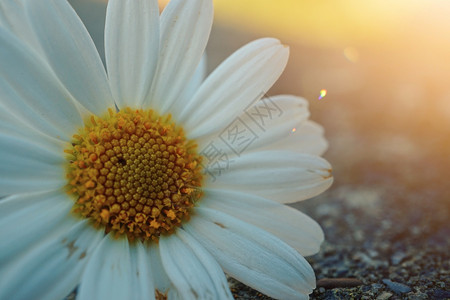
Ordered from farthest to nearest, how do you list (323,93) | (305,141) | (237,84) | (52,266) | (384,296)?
(323,93) → (305,141) → (237,84) → (384,296) → (52,266)

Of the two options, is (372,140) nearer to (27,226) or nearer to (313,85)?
(313,85)

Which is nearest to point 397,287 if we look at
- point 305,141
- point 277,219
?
point 277,219

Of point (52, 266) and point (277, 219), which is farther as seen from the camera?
point (277, 219)

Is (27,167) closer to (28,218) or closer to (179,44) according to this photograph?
(28,218)

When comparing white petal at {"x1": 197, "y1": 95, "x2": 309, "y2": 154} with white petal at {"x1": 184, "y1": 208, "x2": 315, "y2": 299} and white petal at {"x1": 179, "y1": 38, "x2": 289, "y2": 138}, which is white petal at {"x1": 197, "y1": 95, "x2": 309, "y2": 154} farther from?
white petal at {"x1": 184, "y1": 208, "x2": 315, "y2": 299}

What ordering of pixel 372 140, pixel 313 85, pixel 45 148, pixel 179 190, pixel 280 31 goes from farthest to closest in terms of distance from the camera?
pixel 280 31 → pixel 313 85 → pixel 372 140 → pixel 179 190 → pixel 45 148

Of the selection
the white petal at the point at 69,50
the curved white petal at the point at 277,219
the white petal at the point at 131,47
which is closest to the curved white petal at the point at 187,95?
the white petal at the point at 131,47

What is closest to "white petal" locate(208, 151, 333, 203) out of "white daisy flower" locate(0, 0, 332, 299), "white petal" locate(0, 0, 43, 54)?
"white daisy flower" locate(0, 0, 332, 299)

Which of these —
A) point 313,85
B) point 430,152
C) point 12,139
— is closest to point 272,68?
point 12,139
